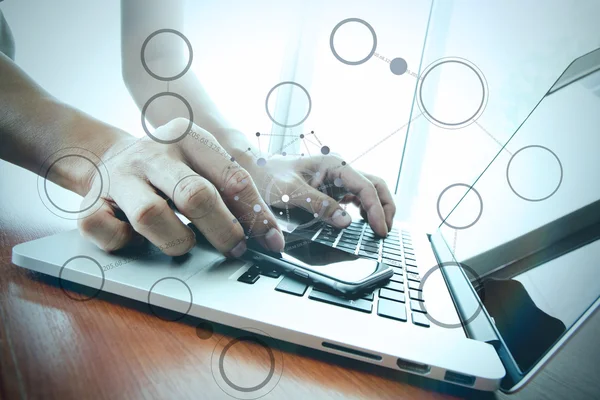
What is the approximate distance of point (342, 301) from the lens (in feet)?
0.70

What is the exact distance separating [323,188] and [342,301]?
13.2 inches

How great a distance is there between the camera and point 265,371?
16cm

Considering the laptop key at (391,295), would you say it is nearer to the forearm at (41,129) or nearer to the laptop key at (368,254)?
the laptop key at (368,254)

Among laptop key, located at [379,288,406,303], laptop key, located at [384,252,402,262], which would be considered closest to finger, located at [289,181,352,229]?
laptop key, located at [384,252,402,262]

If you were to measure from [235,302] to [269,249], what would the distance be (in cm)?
8

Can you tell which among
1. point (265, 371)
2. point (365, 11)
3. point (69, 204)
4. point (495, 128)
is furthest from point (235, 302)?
point (365, 11)

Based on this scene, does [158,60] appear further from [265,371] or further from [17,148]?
[265,371]

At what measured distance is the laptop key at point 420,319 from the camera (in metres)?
0.21

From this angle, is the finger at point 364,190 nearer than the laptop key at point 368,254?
No

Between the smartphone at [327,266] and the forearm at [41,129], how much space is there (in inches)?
7.2
